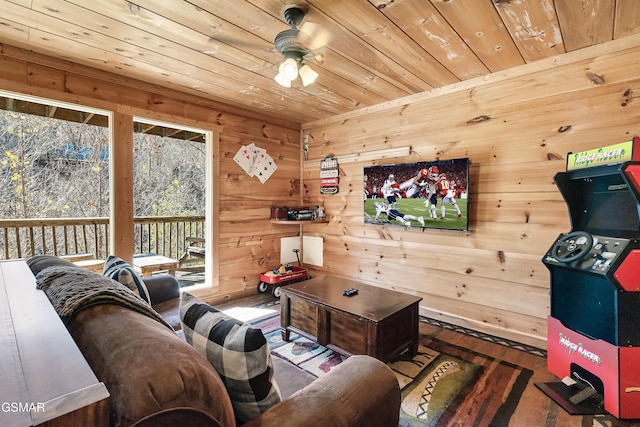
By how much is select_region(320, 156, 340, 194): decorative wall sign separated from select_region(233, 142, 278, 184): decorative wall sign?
2.13 feet

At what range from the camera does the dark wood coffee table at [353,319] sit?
204cm

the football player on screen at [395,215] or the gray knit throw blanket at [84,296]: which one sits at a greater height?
the football player on screen at [395,215]

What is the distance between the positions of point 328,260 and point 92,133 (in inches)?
141

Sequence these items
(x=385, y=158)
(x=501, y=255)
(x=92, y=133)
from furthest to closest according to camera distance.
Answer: (x=92, y=133) → (x=385, y=158) → (x=501, y=255)

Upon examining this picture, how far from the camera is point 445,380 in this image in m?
2.08

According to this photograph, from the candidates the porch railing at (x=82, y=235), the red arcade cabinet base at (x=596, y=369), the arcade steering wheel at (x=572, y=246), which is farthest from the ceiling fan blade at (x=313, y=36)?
the porch railing at (x=82, y=235)

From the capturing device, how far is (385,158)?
3469mm

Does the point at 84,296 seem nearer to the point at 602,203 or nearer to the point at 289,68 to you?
the point at 289,68

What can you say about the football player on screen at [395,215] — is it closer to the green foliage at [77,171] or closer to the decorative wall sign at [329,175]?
the decorative wall sign at [329,175]

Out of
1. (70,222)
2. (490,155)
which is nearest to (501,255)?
(490,155)

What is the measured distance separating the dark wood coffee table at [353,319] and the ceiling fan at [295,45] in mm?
1575

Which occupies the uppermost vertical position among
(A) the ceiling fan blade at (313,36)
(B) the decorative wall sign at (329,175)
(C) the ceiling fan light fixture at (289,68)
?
(A) the ceiling fan blade at (313,36)

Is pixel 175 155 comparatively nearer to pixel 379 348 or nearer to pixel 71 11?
pixel 71 11

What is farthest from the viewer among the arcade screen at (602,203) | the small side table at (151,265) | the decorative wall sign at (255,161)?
the decorative wall sign at (255,161)
